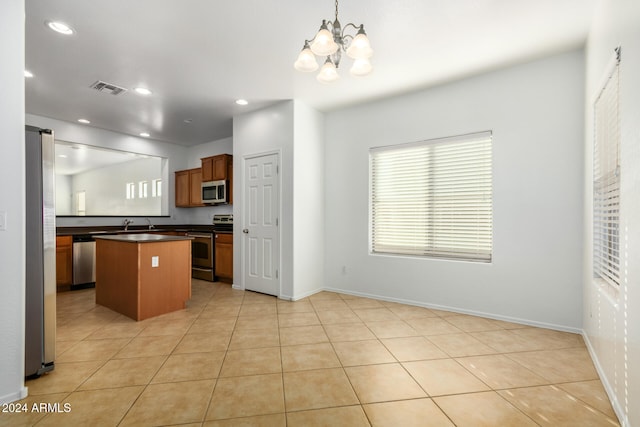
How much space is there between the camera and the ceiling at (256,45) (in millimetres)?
2312

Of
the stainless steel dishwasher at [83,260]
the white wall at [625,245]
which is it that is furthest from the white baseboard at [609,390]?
the stainless steel dishwasher at [83,260]

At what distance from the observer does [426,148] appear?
3812 mm

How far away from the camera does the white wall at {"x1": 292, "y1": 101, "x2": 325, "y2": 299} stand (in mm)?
4141

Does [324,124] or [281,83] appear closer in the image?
[281,83]

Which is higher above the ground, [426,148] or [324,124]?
[324,124]

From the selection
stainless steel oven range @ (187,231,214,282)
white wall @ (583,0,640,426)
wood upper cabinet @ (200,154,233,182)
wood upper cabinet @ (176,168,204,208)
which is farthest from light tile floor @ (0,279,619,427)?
wood upper cabinet @ (176,168,204,208)

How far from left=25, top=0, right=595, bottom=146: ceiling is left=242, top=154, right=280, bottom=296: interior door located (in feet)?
3.11

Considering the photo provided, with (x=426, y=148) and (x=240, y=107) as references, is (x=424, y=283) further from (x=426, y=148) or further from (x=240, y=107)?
(x=240, y=107)

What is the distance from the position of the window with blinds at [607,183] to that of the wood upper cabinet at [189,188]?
5.96m

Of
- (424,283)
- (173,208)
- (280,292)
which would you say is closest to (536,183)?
(424,283)

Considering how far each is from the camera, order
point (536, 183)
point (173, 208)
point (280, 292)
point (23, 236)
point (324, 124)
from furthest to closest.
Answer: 1. point (173, 208)
2. point (324, 124)
3. point (280, 292)
4. point (536, 183)
5. point (23, 236)

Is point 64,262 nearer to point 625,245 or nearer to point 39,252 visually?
point 39,252

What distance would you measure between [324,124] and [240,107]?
49.6 inches

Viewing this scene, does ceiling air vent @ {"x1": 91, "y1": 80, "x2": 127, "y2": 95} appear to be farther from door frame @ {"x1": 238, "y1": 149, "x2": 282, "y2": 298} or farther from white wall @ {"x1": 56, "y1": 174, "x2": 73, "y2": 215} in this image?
white wall @ {"x1": 56, "y1": 174, "x2": 73, "y2": 215}
